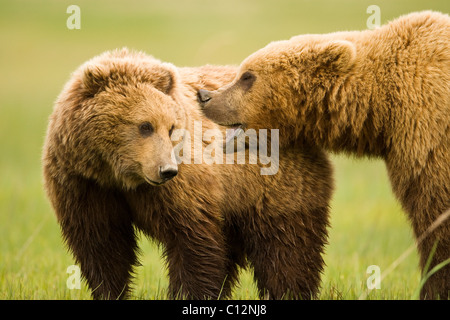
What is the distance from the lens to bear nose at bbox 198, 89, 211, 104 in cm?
615

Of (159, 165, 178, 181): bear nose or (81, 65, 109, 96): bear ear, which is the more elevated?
(81, 65, 109, 96): bear ear

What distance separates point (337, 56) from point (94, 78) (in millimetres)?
1980

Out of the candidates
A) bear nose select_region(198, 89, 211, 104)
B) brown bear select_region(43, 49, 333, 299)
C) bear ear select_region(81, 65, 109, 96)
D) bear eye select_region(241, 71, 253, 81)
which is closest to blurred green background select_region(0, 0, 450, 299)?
brown bear select_region(43, 49, 333, 299)

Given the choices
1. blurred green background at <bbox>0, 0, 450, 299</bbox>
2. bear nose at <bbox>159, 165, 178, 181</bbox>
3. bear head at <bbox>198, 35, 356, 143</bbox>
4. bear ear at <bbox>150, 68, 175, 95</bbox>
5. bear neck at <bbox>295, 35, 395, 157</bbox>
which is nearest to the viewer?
bear nose at <bbox>159, 165, 178, 181</bbox>

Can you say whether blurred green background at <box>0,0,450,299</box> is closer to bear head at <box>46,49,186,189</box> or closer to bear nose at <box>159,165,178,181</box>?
bear head at <box>46,49,186,189</box>

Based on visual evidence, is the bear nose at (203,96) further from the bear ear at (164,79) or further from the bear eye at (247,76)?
the bear ear at (164,79)

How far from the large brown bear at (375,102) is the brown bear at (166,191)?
1.37ft

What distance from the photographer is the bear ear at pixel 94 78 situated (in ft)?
17.9

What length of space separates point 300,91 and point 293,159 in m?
0.73

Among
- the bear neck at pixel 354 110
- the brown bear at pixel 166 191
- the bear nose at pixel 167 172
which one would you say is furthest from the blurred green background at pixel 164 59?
the bear nose at pixel 167 172

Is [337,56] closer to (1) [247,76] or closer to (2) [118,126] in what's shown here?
(1) [247,76]

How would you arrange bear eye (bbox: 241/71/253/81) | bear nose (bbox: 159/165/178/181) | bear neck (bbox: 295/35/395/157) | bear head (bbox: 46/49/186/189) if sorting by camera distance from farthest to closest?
bear eye (bbox: 241/71/253/81) < bear neck (bbox: 295/35/395/157) < bear head (bbox: 46/49/186/189) < bear nose (bbox: 159/165/178/181)

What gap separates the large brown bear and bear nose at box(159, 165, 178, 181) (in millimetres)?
1020
